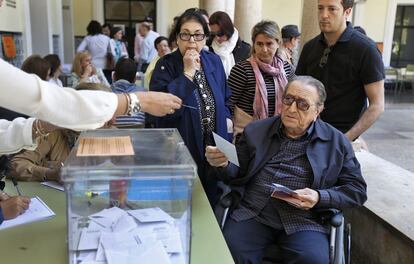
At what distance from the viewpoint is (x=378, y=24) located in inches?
560

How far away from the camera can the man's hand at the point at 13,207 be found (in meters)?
1.76

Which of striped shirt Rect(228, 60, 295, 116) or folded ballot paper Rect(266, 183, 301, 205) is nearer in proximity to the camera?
folded ballot paper Rect(266, 183, 301, 205)

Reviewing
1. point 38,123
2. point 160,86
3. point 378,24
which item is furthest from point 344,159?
point 378,24

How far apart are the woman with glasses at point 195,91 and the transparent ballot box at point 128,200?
94cm

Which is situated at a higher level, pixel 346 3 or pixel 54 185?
pixel 346 3

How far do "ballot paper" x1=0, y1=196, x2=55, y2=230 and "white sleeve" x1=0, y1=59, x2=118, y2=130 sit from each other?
2.54 ft

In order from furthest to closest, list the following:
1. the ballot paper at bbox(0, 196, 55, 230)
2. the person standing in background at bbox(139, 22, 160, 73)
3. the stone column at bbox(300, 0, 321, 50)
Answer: the person standing in background at bbox(139, 22, 160, 73)
the stone column at bbox(300, 0, 321, 50)
the ballot paper at bbox(0, 196, 55, 230)

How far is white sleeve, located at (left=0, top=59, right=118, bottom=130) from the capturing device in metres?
1.07

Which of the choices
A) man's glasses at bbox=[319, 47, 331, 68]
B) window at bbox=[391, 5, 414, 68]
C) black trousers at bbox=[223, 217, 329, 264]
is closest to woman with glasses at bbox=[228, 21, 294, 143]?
man's glasses at bbox=[319, 47, 331, 68]

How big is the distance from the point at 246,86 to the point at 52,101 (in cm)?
212

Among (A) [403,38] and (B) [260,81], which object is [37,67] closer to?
(B) [260,81]

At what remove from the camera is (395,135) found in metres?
7.66

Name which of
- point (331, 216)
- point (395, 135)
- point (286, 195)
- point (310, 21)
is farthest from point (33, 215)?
point (395, 135)

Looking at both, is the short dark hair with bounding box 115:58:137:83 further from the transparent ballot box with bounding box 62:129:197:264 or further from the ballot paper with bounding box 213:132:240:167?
the transparent ballot box with bounding box 62:129:197:264
